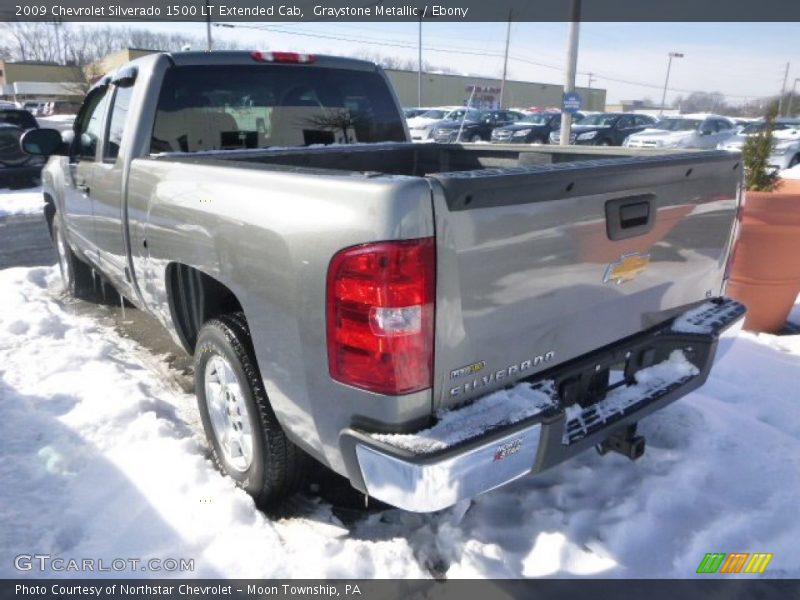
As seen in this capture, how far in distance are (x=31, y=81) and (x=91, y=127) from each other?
77.7 metres

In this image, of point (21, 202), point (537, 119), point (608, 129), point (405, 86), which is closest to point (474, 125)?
point (537, 119)

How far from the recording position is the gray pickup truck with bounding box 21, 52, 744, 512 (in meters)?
1.85

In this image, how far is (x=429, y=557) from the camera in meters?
2.47

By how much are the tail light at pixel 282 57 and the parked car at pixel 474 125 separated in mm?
17895

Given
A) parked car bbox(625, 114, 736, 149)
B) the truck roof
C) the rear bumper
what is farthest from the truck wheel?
parked car bbox(625, 114, 736, 149)

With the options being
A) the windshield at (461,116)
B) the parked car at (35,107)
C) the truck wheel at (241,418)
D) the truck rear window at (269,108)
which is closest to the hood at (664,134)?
the windshield at (461,116)

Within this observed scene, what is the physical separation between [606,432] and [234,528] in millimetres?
1552

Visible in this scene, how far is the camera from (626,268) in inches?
93.7

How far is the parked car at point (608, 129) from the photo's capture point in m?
23.2

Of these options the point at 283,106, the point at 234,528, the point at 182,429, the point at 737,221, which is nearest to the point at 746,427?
the point at 737,221

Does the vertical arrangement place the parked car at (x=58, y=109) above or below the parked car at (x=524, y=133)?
above

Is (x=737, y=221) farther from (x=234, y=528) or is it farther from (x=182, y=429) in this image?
(x=182, y=429)

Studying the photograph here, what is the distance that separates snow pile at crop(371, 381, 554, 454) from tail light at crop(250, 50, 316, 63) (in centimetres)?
277

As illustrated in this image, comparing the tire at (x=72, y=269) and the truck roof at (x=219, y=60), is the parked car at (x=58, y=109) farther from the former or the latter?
the truck roof at (x=219, y=60)
